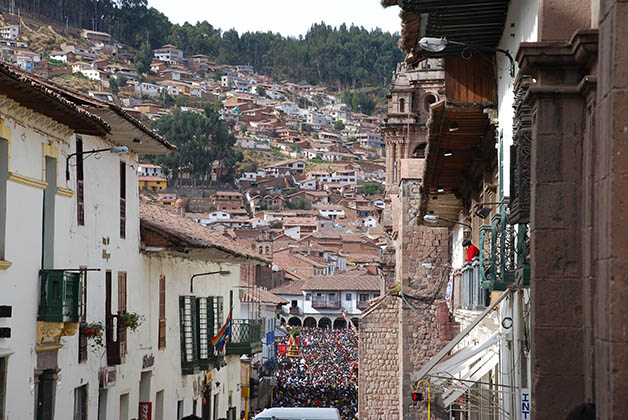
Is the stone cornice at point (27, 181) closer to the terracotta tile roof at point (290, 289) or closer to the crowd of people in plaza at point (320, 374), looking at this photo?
the crowd of people in plaza at point (320, 374)

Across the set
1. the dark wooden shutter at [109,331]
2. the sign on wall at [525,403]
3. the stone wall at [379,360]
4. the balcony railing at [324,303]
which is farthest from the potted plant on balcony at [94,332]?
the balcony railing at [324,303]

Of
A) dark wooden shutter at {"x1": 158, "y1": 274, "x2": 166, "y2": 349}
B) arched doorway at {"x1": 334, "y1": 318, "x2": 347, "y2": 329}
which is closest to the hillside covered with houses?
dark wooden shutter at {"x1": 158, "y1": 274, "x2": 166, "y2": 349}

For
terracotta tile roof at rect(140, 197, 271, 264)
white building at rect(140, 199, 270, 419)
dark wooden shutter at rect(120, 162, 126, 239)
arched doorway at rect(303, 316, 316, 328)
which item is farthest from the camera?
arched doorway at rect(303, 316, 316, 328)

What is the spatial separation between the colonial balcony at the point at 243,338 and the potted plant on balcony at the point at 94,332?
10.6 m

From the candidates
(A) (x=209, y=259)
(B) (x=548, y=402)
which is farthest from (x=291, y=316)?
(B) (x=548, y=402)

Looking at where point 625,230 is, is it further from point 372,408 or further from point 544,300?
point 372,408

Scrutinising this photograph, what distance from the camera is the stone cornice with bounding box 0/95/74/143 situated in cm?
1658

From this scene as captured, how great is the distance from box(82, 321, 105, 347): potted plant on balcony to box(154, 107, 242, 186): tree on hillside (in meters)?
161

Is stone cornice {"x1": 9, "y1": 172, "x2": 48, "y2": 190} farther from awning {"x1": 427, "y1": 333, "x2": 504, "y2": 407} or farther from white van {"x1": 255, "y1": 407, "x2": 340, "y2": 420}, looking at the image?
awning {"x1": 427, "y1": 333, "x2": 504, "y2": 407}

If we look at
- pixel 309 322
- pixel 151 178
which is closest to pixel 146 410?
pixel 309 322

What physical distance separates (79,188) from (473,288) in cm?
694

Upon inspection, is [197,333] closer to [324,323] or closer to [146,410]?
[146,410]

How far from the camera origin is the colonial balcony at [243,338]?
1280 inches

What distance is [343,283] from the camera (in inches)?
5025
